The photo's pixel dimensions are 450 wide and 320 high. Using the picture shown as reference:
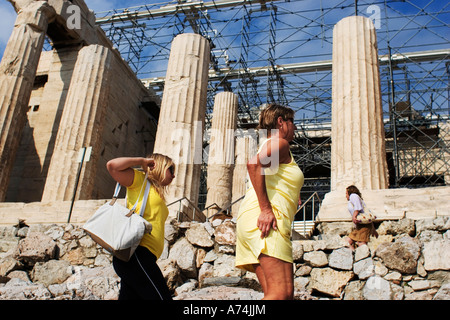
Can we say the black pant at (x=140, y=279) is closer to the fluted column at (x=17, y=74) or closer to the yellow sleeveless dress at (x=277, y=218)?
the yellow sleeveless dress at (x=277, y=218)

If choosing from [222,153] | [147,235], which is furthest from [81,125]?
[147,235]

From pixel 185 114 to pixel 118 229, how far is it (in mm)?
9376

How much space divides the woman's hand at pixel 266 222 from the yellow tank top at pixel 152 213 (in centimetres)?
91

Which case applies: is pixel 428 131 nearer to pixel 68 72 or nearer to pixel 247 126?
pixel 247 126

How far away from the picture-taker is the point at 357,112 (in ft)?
35.7

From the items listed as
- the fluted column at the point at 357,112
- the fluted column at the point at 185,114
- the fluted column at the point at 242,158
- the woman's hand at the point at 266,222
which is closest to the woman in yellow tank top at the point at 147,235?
the woman's hand at the point at 266,222

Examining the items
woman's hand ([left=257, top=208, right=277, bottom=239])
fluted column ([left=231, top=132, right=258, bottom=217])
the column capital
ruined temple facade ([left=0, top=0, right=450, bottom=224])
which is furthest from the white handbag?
fluted column ([left=231, top=132, right=258, bottom=217])

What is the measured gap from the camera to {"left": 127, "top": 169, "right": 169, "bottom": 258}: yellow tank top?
132 inches

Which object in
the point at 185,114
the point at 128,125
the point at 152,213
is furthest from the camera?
the point at 128,125

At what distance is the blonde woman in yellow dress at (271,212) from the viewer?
2.76 meters

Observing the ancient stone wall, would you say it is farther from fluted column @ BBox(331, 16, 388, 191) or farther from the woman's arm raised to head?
the woman's arm raised to head

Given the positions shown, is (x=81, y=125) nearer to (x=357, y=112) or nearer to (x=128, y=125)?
(x=128, y=125)

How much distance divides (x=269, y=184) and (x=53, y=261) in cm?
595
